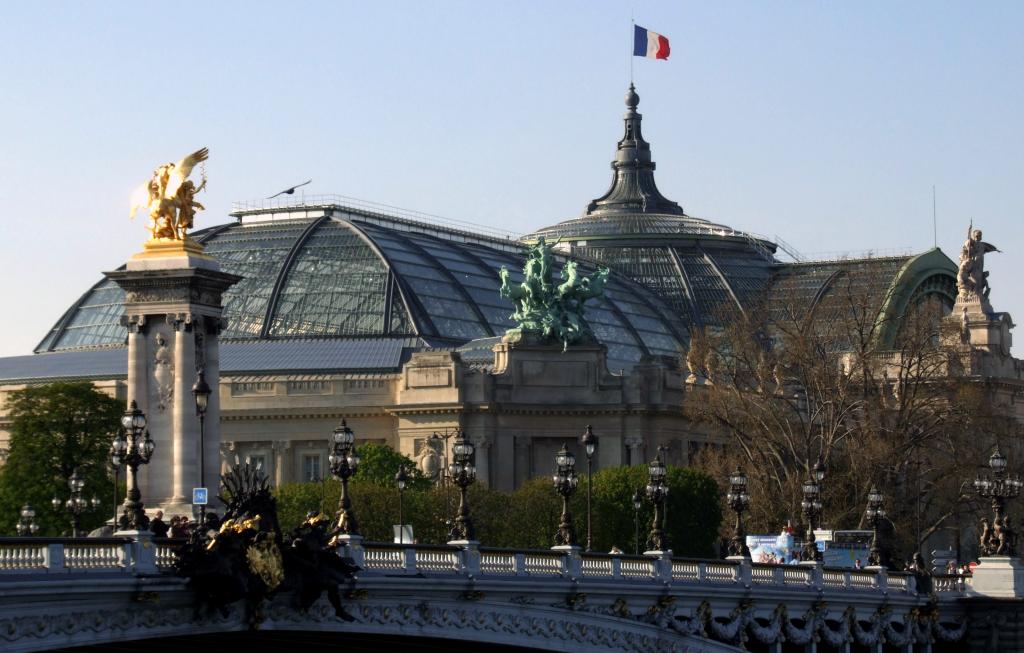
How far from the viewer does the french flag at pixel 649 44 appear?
153625 mm

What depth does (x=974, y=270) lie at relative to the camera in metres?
154

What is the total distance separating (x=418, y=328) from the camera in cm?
15300

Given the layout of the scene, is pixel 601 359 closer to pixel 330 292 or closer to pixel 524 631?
pixel 330 292

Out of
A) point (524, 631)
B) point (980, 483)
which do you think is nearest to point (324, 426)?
point (980, 483)

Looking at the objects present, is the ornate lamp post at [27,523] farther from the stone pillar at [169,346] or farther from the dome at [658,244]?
the dome at [658,244]

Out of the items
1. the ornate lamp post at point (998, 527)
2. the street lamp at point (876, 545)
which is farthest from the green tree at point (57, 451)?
the ornate lamp post at point (998, 527)

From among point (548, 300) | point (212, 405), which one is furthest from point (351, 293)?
point (212, 405)

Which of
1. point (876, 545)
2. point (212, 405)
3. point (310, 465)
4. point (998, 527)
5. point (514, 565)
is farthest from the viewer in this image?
point (310, 465)

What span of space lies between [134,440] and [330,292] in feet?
340

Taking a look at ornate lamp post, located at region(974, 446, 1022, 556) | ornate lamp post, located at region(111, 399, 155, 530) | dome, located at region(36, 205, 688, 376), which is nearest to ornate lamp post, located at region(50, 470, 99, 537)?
ornate lamp post, located at region(111, 399, 155, 530)

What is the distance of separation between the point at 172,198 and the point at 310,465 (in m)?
56.9

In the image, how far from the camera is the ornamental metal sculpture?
5586 inches

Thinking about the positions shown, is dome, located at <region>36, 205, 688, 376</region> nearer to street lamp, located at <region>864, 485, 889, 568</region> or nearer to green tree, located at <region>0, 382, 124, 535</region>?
green tree, located at <region>0, 382, 124, 535</region>

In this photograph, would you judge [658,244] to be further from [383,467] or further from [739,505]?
[739,505]
